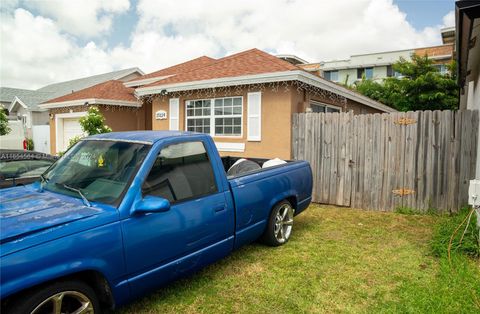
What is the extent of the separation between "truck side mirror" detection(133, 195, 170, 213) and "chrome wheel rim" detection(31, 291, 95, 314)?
77 cm

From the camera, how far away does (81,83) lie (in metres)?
30.7

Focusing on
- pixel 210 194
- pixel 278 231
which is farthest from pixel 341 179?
pixel 210 194

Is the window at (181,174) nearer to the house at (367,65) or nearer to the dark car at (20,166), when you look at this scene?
the dark car at (20,166)

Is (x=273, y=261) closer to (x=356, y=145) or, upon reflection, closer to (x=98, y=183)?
(x=98, y=183)

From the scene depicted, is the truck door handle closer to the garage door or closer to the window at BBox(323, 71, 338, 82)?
the garage door

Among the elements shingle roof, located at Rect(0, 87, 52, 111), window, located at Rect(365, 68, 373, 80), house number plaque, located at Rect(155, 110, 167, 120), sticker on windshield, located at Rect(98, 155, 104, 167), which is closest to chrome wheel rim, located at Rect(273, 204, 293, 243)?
sticker on windshield, located at Rect(98, 155, 104, 167)

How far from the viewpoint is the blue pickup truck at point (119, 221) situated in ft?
7.59

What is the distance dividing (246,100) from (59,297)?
7.76 meters

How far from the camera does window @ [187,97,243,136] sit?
9844 millimetres

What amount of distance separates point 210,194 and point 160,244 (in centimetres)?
85

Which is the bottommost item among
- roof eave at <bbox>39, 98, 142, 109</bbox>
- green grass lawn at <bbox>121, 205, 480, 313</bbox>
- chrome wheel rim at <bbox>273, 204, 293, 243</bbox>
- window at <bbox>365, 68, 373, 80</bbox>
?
green grass lawn at <bbox>121, 205, 480, 313</bbox>

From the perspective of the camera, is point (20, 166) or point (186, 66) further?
point (186, 66)

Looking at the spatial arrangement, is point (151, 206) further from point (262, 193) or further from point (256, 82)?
point (256, 82)

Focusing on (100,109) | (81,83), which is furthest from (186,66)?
(81,83)
